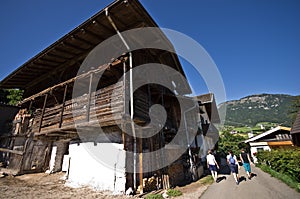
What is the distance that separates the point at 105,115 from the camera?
688cm

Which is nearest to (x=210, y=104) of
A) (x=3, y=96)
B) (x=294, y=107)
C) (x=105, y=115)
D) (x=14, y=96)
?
(x=105, y=115)

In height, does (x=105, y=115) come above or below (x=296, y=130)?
above

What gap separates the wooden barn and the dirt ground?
0.44m

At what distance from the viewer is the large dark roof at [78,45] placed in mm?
6695

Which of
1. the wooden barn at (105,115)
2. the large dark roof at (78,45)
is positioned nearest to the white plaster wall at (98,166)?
the wooden barn at (105,115)

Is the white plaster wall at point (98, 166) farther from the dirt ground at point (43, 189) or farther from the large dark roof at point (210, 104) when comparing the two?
the large dark roof at point (210, 104)

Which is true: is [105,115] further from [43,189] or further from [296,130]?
[296,130]

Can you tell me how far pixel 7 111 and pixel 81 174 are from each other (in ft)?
37.4

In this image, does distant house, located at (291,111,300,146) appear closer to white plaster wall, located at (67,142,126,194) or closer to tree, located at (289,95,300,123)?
white plaster wall, located at (67,142,126,194)

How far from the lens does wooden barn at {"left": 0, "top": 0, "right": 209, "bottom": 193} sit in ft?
22.2

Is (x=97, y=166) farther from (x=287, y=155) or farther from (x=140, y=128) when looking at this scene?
(x=287, y=155)

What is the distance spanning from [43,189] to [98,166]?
88.9 inches

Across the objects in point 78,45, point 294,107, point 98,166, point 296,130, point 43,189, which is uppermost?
point 294,107

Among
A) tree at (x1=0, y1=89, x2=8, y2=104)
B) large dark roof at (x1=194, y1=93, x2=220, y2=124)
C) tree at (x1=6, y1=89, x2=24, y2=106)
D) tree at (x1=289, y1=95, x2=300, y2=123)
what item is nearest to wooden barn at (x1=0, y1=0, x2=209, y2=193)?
large dark roof at (x1=194, y1=93, x2=220, y2=124)
